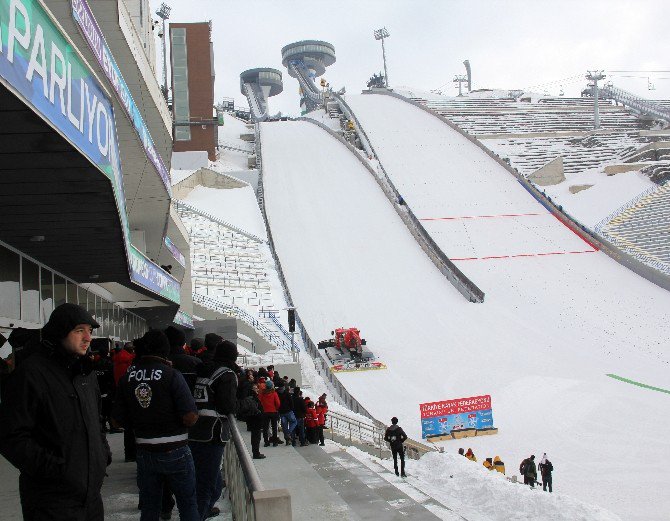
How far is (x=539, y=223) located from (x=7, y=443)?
116 feet

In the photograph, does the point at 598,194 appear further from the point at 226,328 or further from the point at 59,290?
the point at 59,290

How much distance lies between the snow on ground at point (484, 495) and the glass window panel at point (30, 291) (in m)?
4.83

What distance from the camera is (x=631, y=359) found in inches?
811

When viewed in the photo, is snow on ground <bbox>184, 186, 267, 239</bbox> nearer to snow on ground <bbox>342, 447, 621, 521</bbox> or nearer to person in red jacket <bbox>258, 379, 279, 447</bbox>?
person in red jacket <bbox>258, 379, 279, 447</bbox>

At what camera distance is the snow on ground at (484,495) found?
7.87 m

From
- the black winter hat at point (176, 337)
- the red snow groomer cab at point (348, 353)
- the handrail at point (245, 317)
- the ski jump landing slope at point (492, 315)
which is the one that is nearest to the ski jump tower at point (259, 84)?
the ski jump landing slope at point (492, 315)

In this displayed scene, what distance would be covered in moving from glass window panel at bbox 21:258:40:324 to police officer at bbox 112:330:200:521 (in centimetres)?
497

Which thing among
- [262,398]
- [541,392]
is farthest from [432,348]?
[262,398]

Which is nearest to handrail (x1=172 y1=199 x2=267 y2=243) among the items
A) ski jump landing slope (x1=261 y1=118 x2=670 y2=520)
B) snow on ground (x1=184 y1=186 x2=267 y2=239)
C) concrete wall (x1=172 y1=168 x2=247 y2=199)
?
snow on ground (x1=184 y1=186 x2=267 y2=239)

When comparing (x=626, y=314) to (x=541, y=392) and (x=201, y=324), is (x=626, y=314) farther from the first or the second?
(x=201, y=324)

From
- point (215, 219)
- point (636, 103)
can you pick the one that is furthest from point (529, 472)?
point (636, 103)

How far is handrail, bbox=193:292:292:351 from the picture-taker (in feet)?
80.4

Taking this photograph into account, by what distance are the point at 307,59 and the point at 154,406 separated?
346 feet

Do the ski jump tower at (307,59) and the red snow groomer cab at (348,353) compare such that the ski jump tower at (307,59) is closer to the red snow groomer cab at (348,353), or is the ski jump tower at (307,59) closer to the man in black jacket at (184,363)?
the red snow groomer cab at (348,353)
